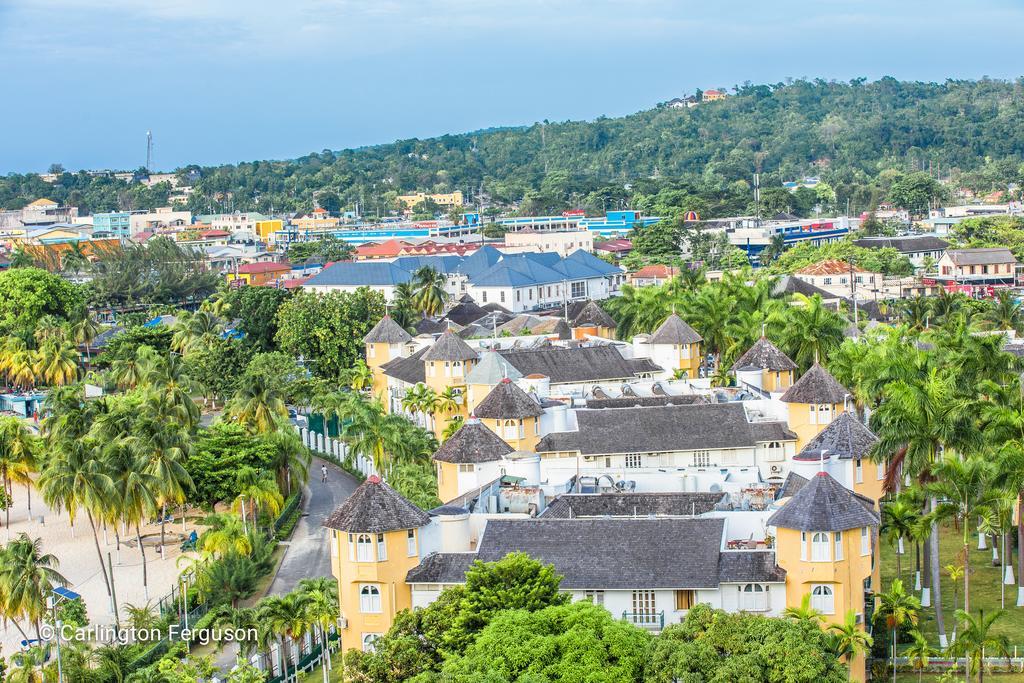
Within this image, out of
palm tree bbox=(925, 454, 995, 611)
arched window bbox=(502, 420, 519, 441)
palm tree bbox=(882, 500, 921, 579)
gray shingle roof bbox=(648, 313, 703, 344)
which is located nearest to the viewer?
palm tree bbox=(925, 454, 995, 611)

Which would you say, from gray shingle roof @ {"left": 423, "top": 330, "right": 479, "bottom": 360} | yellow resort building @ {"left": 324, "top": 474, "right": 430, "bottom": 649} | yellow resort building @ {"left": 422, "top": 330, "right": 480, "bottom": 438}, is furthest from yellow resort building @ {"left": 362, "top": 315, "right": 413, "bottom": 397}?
yellow resort building @ {"left": 324, "top": 474, "right": 430, "bottom": 649}

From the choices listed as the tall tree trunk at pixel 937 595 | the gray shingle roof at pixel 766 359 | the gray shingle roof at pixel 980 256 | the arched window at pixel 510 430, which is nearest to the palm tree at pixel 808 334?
the gray shingle roof at pixel 766 359

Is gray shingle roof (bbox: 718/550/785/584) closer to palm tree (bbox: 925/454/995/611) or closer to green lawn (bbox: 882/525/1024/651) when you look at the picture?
palm tree (bbox: 925/454/995/611)

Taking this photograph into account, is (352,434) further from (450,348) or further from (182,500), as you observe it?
(182,500)

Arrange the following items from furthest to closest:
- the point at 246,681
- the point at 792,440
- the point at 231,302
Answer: the point at 231,302, the point at 792,440, the point at 246,681

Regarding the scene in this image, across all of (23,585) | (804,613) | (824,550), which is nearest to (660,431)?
(824,550)

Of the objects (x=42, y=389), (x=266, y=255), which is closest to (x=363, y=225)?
(x=266, y=255)

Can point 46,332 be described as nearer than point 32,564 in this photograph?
No

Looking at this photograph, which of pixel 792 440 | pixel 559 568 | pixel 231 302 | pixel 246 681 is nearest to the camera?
pixel 246 681
